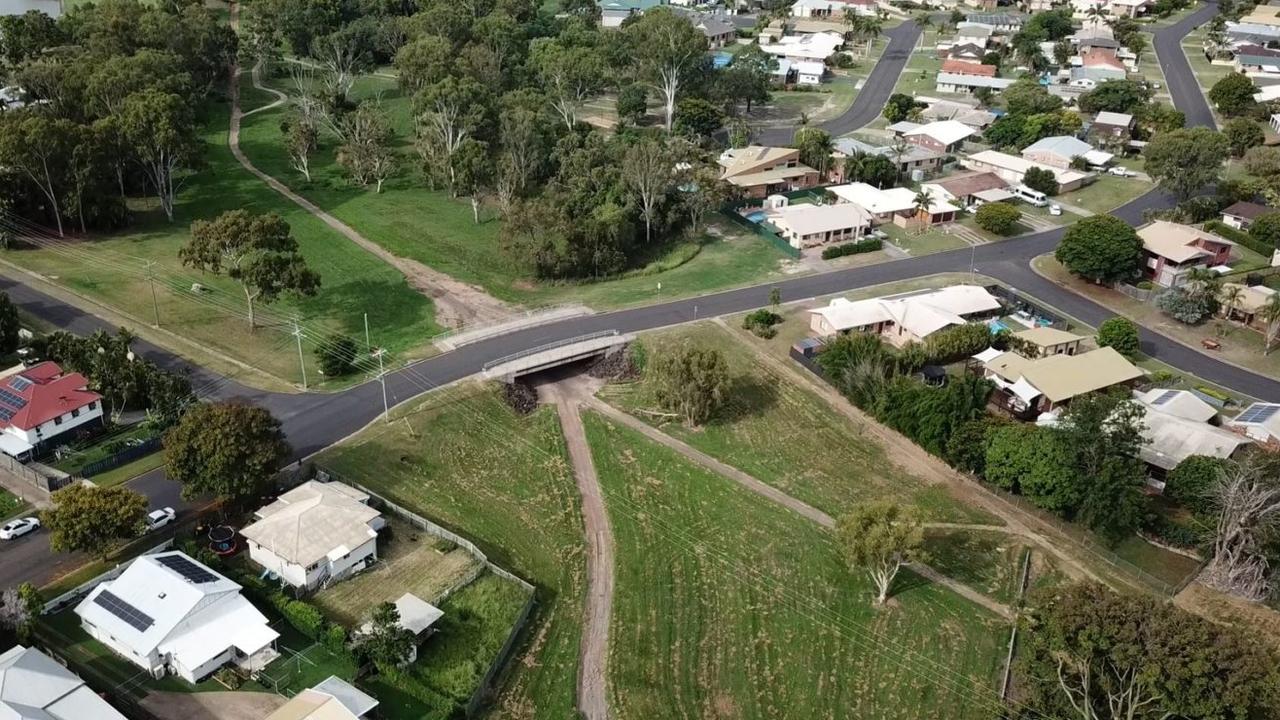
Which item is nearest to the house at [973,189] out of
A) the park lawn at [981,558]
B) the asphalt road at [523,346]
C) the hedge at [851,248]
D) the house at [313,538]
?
the asphalt road at [523,346]

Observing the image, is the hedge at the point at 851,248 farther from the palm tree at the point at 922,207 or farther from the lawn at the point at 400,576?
the lawn at the point at 400,576

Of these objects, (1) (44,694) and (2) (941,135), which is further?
(2) (941,135)

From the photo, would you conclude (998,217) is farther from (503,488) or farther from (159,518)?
(159,518)

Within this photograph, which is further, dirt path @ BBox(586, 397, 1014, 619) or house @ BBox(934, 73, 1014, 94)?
house @ BBox(934, 73, 1014, 94)

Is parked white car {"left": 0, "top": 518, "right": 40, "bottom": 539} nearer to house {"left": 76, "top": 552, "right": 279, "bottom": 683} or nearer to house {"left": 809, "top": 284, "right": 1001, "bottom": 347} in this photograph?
house {"left": 76, "top": 552, "right": 279, "bottom": 683}

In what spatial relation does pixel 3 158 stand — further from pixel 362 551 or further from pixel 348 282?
pixel 362 551

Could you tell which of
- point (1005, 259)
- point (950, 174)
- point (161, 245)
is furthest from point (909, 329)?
point (161, 245)

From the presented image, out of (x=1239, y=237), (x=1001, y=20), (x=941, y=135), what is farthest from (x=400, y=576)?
(x=1001, y=20)

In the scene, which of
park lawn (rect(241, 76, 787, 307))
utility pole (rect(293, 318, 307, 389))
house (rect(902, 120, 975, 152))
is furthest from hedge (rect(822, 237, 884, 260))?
utility pole (rect(293, 318, 307, 389))
